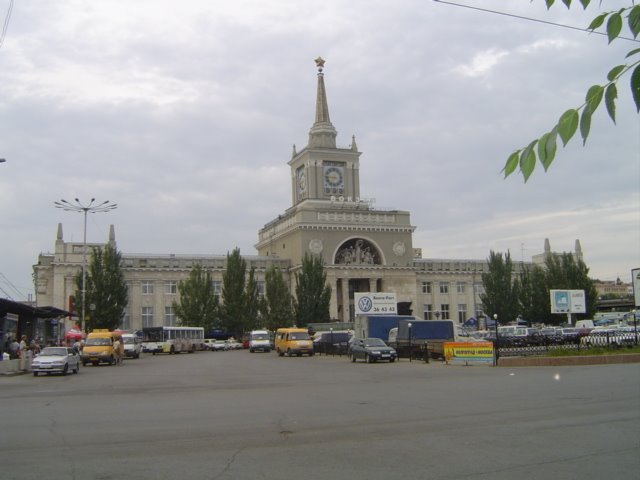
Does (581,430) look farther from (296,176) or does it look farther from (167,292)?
(296,176)

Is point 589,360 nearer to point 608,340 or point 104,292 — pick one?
point 608,340

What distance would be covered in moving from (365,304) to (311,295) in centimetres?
2338

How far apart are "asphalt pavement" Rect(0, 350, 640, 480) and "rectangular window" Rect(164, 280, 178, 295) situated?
A: 2677 inches

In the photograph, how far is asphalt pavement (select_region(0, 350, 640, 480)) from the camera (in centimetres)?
838

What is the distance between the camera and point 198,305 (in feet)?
253

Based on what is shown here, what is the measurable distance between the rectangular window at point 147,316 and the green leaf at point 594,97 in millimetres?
86042

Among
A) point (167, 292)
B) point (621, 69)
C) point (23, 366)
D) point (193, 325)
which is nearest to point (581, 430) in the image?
point (621, 69)

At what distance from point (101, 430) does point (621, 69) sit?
1111cm

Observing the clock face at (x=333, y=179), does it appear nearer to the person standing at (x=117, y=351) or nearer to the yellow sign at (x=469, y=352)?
the person standing at (x=117, y=351)

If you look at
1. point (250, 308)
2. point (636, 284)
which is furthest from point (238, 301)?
point (636, 284)

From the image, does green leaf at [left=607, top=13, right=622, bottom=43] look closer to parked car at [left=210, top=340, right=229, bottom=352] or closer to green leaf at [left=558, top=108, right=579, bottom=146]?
green leaf at [left=558, top=108, right=579, bottom=146]

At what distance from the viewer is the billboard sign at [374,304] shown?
5506 centimetres

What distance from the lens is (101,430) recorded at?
470 inches

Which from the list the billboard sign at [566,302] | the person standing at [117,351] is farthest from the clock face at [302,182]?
the person standing at [117,351]
